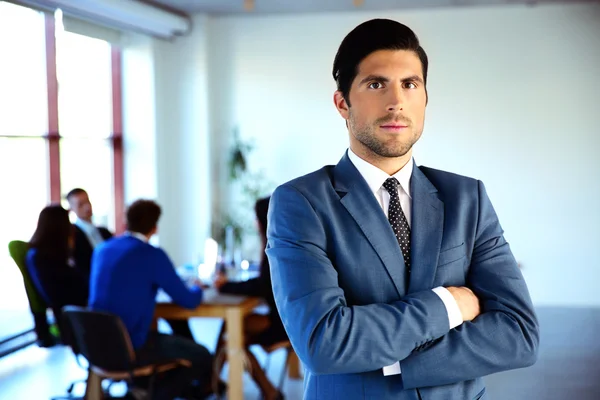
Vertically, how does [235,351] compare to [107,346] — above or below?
below

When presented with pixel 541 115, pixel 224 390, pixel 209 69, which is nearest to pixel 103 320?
pixel 224 390

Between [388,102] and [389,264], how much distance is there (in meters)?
0.33

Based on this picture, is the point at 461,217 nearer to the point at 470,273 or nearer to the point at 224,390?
the point at 470,273

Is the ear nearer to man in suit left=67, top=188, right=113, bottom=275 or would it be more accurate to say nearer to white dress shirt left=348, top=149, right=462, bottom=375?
white dress shirt left=348, top=149, right=462, bottom=375

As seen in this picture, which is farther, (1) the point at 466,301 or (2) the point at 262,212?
(2) the point at 262,212

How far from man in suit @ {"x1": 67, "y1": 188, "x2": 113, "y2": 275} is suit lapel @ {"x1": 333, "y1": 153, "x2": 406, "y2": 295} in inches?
190

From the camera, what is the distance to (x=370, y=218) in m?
1.54

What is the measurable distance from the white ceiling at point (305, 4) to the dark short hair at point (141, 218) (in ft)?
12.2

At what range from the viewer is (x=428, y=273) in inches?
59.7

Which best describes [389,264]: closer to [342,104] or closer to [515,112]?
[342,104]

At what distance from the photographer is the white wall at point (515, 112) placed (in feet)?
26.1

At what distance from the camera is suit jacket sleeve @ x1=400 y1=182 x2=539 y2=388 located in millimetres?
1464

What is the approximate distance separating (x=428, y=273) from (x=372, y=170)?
0.83 ft

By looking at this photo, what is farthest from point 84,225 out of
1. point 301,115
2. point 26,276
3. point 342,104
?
point 342,104
